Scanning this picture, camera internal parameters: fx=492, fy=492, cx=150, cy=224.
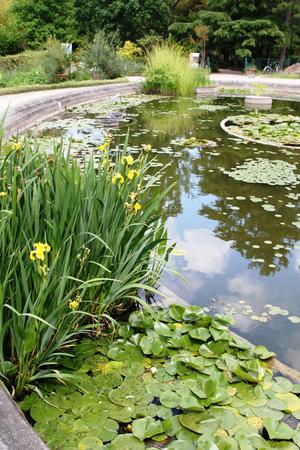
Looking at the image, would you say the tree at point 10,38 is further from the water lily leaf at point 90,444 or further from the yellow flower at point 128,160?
the water lily leaf at point 90,444

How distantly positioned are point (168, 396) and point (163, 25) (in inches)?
1037

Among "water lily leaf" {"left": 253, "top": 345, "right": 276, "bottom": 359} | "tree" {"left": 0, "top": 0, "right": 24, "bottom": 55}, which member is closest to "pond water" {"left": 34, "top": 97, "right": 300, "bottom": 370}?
"water lily leaf" {"left": 253, "top": 345, "right": 276, "bottom": 359}

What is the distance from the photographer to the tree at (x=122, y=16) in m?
23.9

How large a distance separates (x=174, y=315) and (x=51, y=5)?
2621cm

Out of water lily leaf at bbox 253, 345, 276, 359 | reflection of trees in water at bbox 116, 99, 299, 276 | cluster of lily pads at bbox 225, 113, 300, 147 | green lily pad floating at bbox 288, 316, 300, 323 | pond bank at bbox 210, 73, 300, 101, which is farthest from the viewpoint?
pond bank at bbox 210, 73, 300, 101

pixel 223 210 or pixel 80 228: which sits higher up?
pixel 80 228

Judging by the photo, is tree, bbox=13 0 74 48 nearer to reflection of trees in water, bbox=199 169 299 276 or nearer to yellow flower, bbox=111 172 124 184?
reflection of trees in water, bbox=199 169 299 276

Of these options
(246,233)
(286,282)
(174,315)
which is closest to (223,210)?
(246,233)

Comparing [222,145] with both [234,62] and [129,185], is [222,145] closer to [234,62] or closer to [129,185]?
[129,185]

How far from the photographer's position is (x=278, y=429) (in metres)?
1.88

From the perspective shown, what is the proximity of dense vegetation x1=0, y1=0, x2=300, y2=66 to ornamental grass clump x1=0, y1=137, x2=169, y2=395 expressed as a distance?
856 inches

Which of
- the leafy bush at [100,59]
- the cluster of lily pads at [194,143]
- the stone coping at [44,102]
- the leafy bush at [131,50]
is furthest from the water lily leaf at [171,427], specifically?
the leafy bush at [131,50]

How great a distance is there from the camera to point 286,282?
11.6ft

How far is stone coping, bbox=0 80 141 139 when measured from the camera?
821 cm
